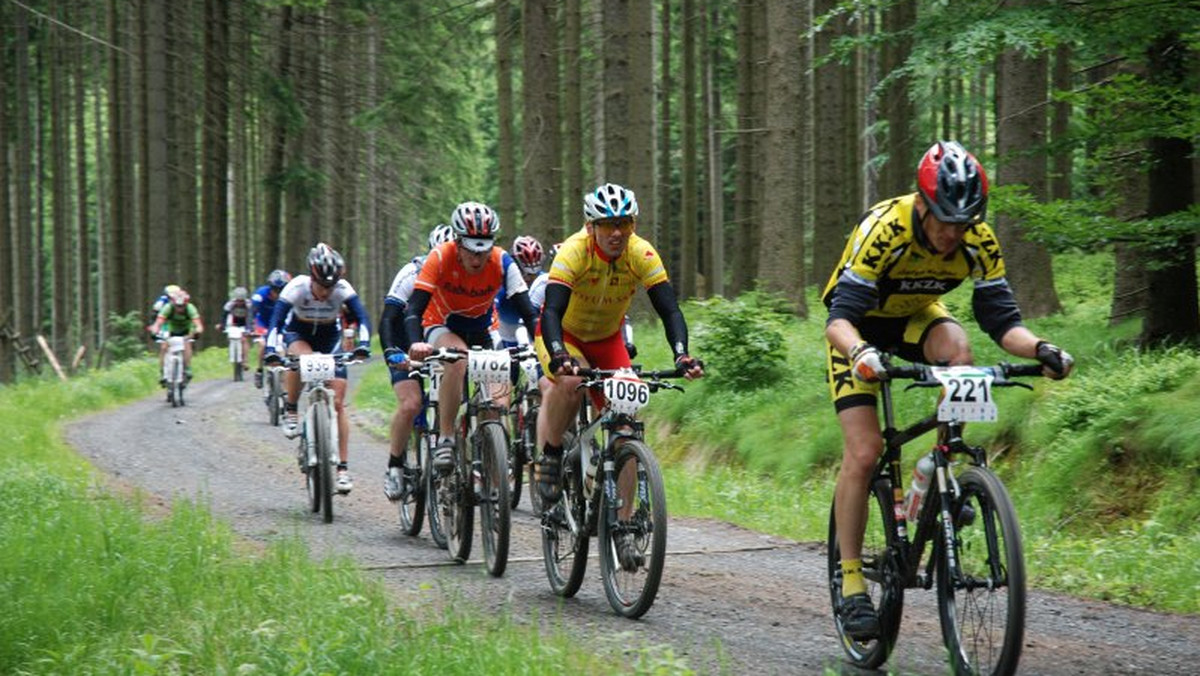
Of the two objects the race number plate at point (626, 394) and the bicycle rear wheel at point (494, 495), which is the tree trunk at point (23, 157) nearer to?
the bicycle rear wheel at point (494, 495)

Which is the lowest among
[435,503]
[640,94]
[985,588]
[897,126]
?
A: [435,503]

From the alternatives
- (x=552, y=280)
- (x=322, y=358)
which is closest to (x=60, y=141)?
(x=322, y=358)

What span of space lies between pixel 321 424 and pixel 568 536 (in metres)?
3.99

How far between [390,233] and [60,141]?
2464cm

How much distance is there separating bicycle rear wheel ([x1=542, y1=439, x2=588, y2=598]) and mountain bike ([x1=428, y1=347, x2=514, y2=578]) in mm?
295

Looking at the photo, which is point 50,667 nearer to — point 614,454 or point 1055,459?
point 614,454

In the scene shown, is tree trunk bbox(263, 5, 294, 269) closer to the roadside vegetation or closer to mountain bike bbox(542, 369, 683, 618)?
the roadside vegetation

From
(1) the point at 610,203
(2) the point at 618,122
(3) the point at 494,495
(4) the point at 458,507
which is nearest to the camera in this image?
(1) the point at 610,203

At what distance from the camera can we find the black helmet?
1153 centimetres

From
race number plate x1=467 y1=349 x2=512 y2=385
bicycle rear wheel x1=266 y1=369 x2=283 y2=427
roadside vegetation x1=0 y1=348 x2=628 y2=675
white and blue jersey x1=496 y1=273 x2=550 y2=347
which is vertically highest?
white and blue jersey x1=496 y1=273 x2=550 y2=347

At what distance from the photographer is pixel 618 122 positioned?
18.9m

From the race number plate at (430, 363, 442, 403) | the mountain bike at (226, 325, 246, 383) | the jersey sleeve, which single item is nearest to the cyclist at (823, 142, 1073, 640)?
the jersey sleeve

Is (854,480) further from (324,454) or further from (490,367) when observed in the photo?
(324,454)

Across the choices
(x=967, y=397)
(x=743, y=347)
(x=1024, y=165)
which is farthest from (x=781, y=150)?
(x=967, y=397)
